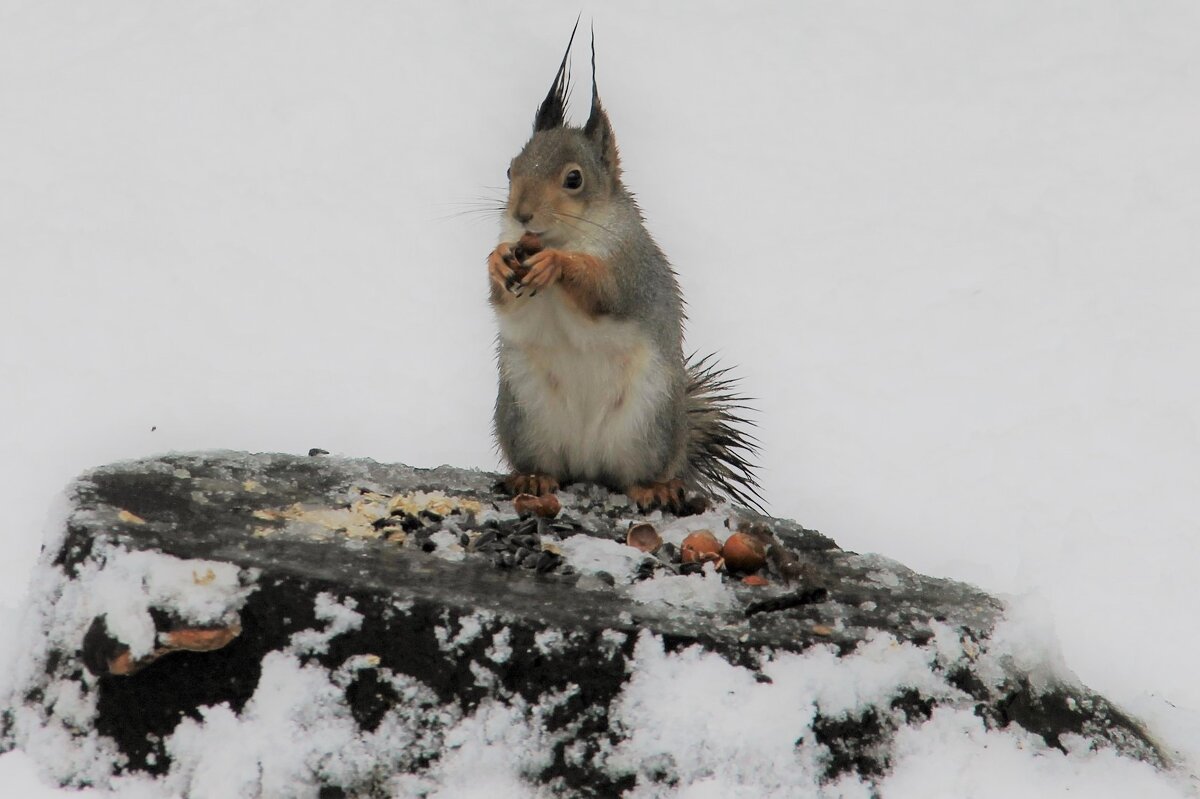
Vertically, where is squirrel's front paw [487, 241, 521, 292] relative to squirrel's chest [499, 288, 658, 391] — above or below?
above

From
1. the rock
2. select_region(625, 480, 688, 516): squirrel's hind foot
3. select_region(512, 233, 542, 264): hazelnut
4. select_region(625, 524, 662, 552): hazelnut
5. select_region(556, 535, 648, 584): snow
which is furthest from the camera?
select_region(625, 480, 688, 516): squirrel's hind foot

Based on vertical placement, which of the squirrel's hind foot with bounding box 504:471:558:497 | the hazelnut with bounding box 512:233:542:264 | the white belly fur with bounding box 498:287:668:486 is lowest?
the squirrel's hind foot with bounding box 504:471:558:497

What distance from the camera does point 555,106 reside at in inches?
128

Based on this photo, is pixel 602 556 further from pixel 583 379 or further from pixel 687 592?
pixel 583 379

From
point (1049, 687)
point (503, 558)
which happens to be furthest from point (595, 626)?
point (1049, 687)

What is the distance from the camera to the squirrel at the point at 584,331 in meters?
2.97

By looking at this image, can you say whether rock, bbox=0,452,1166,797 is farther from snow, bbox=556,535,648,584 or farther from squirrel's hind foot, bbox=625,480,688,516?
squirrel's hind foot, bbox=625,480,688,516

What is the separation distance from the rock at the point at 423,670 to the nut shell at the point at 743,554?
105 millimetres

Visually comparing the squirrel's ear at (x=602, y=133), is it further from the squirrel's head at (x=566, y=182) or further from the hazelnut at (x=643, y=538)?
the hazelnut at (x=643, y=538)

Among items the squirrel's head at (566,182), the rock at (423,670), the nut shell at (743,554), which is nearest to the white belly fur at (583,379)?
the squirrel's head at (566,182)

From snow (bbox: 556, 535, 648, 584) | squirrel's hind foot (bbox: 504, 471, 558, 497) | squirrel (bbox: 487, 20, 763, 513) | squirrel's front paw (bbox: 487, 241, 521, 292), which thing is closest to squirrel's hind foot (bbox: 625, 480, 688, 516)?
squirrel (bbox: 487, 20, 763, 513)

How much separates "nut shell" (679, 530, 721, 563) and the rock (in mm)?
122

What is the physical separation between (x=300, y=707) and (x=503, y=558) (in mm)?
442

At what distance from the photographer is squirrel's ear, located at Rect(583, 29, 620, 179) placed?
3.17 meters
